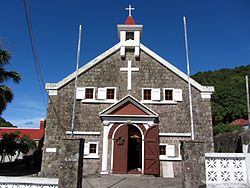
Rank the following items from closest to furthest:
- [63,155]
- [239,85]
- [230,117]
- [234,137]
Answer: [63,155] → [234,137] → [230,117] → [239,85]

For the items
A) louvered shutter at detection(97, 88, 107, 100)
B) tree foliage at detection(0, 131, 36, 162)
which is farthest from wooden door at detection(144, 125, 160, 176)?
tree foliage at detection(0, 131, 36, 162)

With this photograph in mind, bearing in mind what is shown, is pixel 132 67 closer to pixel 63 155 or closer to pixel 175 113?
pixel 175 113

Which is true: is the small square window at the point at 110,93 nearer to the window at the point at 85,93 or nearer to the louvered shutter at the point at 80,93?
the window at the point at 85,93

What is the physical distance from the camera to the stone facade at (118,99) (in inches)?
579

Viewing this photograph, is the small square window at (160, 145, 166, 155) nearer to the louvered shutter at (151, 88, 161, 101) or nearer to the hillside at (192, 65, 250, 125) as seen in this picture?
the louvered shutter at (151, 88, 161, 101)

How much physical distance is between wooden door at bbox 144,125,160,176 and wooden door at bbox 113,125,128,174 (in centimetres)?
122

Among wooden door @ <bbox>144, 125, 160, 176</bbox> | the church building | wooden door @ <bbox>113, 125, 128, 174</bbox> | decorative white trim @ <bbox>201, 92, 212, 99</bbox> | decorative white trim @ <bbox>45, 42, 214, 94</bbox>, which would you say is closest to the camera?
wooden door @ <bbox>144, 125, 160, 176</bbox>

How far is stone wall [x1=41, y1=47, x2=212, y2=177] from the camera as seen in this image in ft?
49.0

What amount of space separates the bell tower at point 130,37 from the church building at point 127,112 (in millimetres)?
70

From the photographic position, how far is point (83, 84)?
16.0m

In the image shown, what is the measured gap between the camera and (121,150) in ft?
48.0

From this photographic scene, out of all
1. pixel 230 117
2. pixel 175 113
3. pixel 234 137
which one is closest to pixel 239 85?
pixel 230 117

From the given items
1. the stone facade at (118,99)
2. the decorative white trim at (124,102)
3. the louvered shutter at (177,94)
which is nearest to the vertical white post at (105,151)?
the stone facade at (118,99)

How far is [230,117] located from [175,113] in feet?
132
